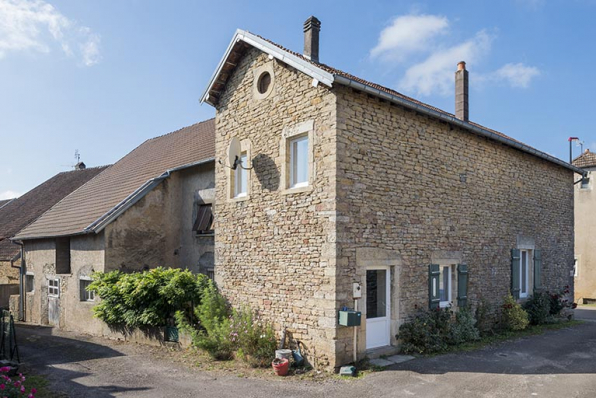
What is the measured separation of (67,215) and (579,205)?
24.3 m

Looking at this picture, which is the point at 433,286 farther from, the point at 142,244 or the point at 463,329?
the point at 142,244

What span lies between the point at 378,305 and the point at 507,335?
4421 millimetres

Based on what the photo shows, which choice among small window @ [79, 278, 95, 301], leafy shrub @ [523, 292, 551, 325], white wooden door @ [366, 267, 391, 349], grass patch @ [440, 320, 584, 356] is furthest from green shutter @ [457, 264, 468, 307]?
small window @ [79, 278, 95, 301]

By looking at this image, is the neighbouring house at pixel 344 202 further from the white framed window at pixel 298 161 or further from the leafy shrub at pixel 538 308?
the leafy shrub at pixel 538 308

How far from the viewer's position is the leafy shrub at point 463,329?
396 inches

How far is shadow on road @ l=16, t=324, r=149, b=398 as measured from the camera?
7884 mm

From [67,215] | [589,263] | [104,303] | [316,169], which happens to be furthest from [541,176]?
[67,215]

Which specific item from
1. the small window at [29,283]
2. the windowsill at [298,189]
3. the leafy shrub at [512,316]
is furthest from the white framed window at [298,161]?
the small window at [29,283]

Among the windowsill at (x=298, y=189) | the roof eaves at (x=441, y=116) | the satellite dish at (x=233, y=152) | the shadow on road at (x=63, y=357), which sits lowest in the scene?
the shadow on road at (x=63, y=357)

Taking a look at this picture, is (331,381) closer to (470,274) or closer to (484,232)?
(470,274)

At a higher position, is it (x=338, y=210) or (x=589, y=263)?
(x=338, y=210)

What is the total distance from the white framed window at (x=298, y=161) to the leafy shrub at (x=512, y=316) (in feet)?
22.8

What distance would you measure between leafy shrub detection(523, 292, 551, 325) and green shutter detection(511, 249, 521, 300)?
58 cm

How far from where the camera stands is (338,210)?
8336 mm
